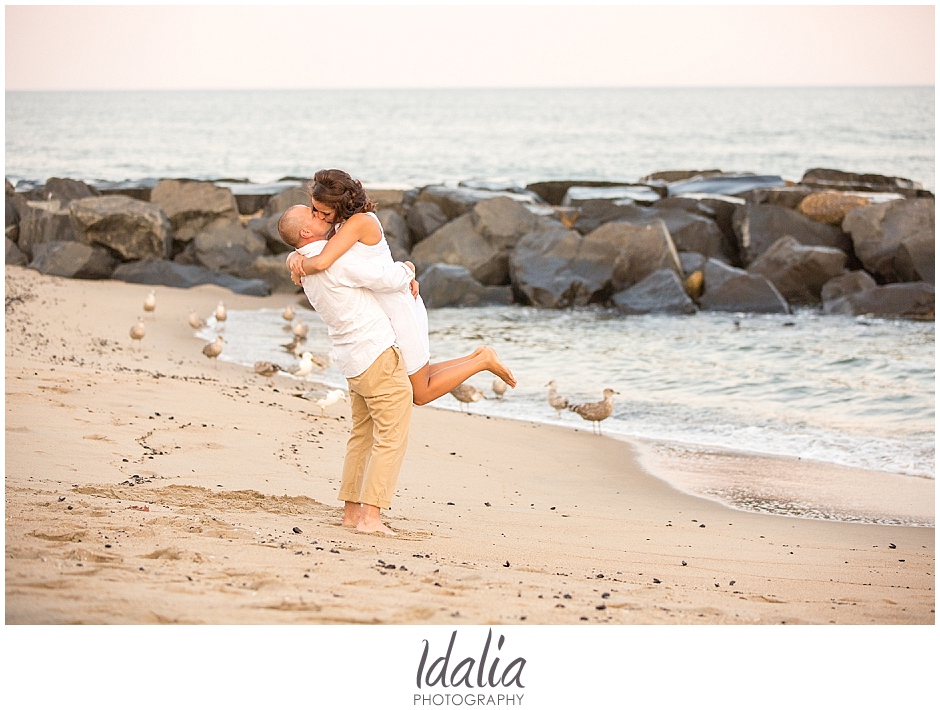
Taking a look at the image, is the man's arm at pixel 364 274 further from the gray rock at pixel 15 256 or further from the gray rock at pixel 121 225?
the gray rock at pixel 15 256

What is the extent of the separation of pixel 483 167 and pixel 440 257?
28447mm

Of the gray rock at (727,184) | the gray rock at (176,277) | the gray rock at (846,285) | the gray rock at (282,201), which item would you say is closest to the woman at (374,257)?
the gray rock at (176,277)

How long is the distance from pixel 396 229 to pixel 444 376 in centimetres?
1515

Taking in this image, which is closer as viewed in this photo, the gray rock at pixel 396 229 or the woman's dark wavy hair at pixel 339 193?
the woman's dark wavy hair at pixel 339 193

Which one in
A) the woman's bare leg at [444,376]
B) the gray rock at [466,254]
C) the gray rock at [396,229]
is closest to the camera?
the woman's bare leg at [444,376]

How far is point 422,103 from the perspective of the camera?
112 meters

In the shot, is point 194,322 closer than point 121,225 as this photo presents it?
Yes

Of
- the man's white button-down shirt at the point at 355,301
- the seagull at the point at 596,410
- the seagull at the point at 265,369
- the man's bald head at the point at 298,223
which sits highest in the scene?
the man's bald head at the point at 298,223

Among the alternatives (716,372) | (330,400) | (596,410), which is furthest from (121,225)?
(596,410)

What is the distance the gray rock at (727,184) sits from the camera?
23.4m

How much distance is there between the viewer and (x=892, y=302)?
16.7 metres

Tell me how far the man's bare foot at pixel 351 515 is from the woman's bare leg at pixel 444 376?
0.67 m

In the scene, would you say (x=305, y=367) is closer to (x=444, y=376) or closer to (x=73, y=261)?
(x=444, y=376)

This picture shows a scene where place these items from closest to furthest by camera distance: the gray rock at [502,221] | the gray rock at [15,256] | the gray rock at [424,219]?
the gray rock at [15,256], the gray rock at [502,221], the gray rock at [424,219]
